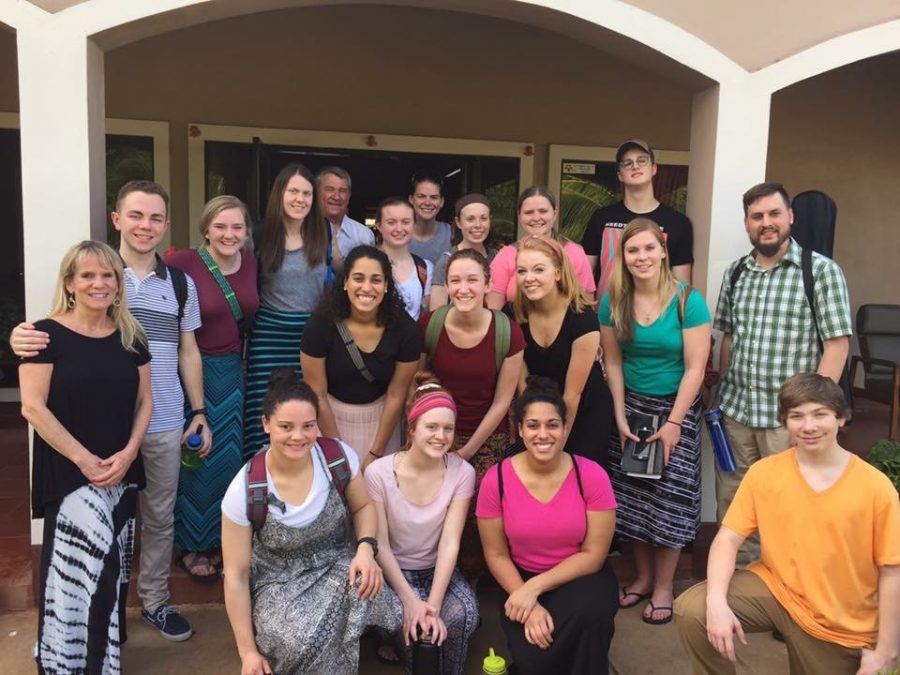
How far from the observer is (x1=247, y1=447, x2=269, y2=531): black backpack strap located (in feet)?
8.54

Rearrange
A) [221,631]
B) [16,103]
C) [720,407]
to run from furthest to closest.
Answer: [16,103], [720,407], [221,631]

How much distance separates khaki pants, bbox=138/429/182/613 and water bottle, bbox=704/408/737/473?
2.43 meters

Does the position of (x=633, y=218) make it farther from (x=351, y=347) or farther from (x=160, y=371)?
(x=160, y=371)

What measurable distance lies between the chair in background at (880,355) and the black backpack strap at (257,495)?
4672mm

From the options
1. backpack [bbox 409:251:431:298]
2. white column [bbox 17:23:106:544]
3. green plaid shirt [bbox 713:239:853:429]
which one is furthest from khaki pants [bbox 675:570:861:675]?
white column [bbox 17:23:106:544]

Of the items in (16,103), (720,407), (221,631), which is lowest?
(221,631)

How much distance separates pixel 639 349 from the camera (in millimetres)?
3393

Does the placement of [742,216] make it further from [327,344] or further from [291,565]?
[291,565]

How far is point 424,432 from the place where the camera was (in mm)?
2852

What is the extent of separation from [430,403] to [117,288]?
48.5 inches

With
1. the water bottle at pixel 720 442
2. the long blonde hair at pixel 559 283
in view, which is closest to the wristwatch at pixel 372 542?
the long blonde hair at pixel 559 283

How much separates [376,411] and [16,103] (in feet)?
14.4

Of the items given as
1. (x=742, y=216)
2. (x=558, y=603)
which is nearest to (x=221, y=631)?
(x=558, y=603)

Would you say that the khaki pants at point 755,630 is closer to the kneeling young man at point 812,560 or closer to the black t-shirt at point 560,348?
the kneeling young man at point 812,560
